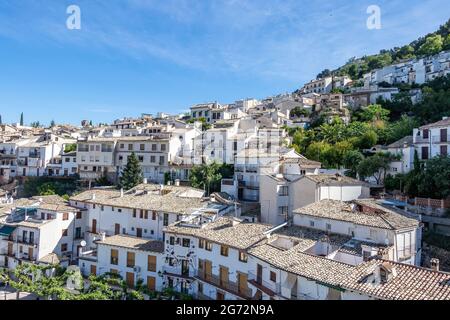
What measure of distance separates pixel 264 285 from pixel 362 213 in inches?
236

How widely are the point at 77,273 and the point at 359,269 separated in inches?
590

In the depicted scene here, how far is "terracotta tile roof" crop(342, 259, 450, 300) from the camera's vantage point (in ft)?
32.8

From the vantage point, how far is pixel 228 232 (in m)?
17.9

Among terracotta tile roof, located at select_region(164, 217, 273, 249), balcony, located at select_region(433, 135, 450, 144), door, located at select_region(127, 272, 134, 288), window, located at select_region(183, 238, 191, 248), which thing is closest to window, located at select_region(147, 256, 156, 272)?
door, located at select_region(127, 272, 134, 288)

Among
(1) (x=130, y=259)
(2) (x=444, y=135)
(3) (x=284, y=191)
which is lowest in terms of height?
(1) (x=130, y=259)

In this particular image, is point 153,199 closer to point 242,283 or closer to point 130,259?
point 130,259

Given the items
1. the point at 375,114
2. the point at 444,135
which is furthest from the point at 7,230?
the point at 375,114

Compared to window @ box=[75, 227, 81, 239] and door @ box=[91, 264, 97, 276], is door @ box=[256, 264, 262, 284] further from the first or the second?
window @ box=[75, 227, 81, 239]

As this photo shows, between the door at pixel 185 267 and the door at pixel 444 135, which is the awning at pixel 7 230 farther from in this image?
the door at pixel 444 135

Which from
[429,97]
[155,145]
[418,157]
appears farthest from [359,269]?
[429,97]

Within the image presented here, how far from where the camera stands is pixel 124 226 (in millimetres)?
24484

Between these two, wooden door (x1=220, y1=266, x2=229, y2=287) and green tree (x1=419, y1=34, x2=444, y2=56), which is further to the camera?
green tree (x1=419, y1=34, x2=444, y2=56)

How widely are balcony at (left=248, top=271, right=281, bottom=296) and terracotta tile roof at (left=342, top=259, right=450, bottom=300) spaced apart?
2.98 meters
